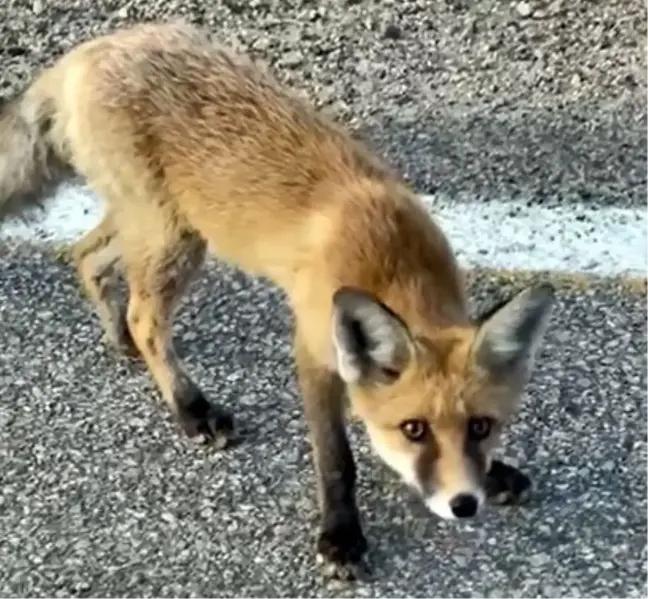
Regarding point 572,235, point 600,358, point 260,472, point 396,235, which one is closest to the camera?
point 396,235

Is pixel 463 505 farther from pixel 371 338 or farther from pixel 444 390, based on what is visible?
pixel 371 338

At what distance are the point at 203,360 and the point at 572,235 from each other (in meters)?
1.44

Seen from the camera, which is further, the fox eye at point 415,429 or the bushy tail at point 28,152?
the bushy tail at point 28,152

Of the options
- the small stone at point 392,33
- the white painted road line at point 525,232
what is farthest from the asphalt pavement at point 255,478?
the small stone at point 392,33

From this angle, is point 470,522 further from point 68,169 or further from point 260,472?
point 68,169

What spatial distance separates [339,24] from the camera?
642 centimetres

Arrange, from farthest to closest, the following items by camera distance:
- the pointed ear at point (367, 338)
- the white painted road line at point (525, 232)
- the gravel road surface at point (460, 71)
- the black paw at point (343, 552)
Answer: the gravel road surface at point (460, 71), the white painted road line at point (525, 232), the black paw at point (343, 552), the pointed ear at point (367, 338)

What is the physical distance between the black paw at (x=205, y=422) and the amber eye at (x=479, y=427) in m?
1.07

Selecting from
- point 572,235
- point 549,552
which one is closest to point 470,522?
point 549,552

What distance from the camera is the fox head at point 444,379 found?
11.5ft

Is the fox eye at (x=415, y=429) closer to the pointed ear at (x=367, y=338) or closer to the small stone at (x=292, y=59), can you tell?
the pointed ear at (x=367, y=338)

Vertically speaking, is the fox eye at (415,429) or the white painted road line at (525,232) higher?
the fox eye at (415,429)

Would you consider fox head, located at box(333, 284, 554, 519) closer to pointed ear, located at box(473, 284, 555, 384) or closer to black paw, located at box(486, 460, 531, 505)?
pointed ear, located at box(473, 284, 555, 384)

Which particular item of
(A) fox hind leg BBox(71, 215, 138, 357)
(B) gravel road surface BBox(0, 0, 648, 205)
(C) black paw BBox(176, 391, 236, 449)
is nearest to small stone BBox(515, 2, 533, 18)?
(B) gravel road surface BBox(0, 0, 648, 205)
